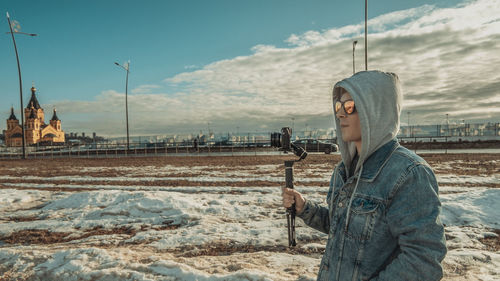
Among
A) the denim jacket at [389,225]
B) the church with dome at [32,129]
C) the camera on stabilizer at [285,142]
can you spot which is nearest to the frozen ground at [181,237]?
the camera on stabilizer at [285,142]

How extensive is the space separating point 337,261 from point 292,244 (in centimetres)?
80

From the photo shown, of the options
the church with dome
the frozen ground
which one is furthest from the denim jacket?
the church with dome

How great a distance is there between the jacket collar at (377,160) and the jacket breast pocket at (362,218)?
0.11m

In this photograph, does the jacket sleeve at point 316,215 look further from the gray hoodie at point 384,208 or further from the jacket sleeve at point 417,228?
the jacket sleeve at point 417,228

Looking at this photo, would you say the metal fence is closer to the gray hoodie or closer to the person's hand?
the person's hand

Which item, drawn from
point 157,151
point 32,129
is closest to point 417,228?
point 157,151

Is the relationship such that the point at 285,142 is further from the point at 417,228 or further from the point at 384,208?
the point at 417,228

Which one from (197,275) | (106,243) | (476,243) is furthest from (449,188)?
(106,243)

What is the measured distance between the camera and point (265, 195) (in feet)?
29.1

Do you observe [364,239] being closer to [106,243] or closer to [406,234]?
[406,234]

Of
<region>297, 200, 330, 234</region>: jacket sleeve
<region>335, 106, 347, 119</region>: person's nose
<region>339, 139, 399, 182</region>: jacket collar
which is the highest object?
<region>335, 106, 347, 119</region>: person's nose

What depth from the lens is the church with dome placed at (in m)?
106

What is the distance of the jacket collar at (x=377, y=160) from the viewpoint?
1.38 meters

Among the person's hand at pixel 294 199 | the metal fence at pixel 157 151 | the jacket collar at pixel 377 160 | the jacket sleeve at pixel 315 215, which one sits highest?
the jacket collar at pixel 377 160
